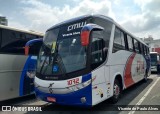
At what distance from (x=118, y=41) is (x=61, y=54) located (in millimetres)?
3061

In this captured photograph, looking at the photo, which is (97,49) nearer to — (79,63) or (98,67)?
(98,67)

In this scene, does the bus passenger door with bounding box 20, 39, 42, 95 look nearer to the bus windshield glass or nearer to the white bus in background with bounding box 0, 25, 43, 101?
the white bus in background with bounding box 0, 25, 43, 101

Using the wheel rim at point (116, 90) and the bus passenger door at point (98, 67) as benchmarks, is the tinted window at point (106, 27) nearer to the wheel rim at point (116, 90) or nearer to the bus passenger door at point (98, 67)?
the bus passenger door at point (98, 67)

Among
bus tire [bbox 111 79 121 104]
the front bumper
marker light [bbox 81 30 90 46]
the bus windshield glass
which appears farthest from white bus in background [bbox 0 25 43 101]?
the bus windshield glass

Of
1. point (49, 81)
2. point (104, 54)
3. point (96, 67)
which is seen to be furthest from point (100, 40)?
point (49, 81)

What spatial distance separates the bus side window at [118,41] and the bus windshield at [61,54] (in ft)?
6.59

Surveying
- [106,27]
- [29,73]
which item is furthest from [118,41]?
[29,73]

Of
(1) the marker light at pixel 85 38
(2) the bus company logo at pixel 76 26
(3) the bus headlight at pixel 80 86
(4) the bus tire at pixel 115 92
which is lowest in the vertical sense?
(4) the bus tire at pixel 115 92

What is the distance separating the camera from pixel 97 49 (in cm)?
688

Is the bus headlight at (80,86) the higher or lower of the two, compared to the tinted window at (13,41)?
lower

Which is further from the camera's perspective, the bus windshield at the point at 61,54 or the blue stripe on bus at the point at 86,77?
the bus windshield at the point at 61,54

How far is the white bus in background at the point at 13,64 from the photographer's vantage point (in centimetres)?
834

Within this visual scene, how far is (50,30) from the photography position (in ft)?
25.4

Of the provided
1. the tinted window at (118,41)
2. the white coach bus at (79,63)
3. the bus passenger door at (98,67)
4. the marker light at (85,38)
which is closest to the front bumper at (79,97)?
the white coach bus at (79,63)
